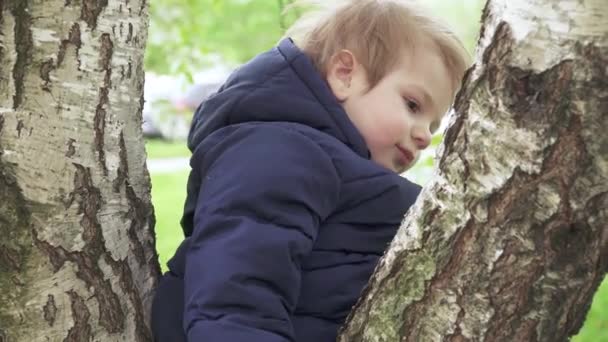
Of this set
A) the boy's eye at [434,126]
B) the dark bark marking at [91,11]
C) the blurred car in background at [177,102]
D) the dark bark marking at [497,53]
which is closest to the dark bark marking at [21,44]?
the dark bark marking at [91,11]

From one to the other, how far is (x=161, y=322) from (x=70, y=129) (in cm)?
47

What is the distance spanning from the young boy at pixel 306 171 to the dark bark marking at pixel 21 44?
1.35 feet

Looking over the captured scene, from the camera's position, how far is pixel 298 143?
1836mm

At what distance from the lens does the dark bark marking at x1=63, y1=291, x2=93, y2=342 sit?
1.79m

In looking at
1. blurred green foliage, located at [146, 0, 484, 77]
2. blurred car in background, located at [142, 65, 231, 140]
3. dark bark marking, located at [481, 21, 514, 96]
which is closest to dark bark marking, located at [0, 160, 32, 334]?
dark bark marking, located at [481, 21, 514, 96]

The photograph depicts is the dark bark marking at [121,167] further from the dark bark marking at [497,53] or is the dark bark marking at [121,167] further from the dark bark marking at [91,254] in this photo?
the dark bark marking at [497,53]

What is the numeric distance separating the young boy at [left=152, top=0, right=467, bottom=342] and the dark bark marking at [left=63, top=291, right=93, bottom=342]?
0.18 m

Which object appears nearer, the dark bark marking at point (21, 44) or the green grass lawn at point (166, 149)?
the dark bark marking at point (21, 44)

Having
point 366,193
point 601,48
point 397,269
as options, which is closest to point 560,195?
point 601,48

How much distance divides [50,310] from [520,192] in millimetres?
938

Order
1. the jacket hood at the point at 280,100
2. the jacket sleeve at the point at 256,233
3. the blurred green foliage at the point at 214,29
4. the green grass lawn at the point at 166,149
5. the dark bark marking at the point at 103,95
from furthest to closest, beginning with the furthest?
the green grass lawn at the point at 166,149 < the blurred green foliage at the point at 214,29 < the jacket hood at the point at 280,100 < the dark bark marking at the point at 103,95 < the jacket sleeve at the point at 256,233

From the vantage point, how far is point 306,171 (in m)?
1.79

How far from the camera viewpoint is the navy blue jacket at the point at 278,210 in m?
1.68

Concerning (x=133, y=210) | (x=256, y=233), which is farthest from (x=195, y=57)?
(x=256, y=233)
